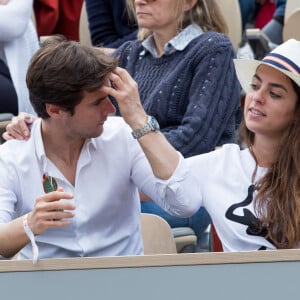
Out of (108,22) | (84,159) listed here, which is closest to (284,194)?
(84,159)

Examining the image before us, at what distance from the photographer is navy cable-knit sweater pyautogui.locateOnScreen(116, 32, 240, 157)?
140 inches

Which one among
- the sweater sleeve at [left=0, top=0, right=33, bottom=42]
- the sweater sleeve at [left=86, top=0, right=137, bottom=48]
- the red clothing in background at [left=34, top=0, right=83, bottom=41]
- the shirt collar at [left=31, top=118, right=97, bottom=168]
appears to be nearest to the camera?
the shirt collar at [left=31, top=118, right=97, bottom=168]

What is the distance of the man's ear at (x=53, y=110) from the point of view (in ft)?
8.97

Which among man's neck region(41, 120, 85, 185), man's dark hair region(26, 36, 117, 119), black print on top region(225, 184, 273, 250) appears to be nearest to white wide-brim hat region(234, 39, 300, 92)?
black print on top region(225, 184, 273, 250)

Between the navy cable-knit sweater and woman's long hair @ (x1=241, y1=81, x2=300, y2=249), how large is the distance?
778mm

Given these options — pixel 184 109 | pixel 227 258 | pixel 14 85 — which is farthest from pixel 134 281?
pixel 14 85

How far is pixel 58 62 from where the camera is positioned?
2.66m

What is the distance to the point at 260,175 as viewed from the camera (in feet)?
9.18

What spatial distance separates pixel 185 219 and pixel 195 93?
0.47m

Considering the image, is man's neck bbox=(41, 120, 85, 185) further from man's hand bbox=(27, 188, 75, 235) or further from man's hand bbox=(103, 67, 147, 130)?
man's hand bbox=(27, 188, 75, 235)

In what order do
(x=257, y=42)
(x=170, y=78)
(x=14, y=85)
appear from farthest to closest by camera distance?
(x=257, y=42) < (x=14, y=85) < (x=170, y=78)

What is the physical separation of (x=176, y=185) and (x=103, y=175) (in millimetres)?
222

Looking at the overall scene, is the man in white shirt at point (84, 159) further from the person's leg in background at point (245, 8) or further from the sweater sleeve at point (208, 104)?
the person's leg in background at point (245, 8)

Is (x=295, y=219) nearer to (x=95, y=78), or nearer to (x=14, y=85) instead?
(x=95, y=78)
